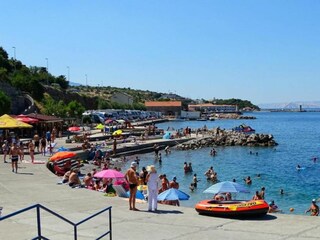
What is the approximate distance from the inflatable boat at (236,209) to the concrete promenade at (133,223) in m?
0.24

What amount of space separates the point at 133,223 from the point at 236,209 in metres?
2.82

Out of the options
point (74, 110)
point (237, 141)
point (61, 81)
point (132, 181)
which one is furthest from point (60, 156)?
point (61, 81)

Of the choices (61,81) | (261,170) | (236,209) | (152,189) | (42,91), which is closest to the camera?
(236,209)

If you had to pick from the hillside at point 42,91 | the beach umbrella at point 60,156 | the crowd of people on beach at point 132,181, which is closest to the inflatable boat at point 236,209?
the crowd of people on beach at point 132,181

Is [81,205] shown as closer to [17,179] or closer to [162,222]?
[162,222]

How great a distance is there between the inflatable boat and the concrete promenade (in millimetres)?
238

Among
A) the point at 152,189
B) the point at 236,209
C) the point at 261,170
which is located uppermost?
the point at 152,189

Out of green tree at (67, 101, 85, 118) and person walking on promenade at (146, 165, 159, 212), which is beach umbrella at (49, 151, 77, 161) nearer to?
person walking on promenade at (146, 165, 159, 212)

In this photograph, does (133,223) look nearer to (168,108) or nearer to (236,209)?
(236,209)

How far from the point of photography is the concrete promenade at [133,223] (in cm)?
1099

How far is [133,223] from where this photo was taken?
12305 millimetres

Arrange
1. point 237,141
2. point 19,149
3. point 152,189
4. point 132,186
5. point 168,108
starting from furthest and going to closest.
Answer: point 168,108 → point 237,141 → point 19,149 → point 132,186 → point 152,189

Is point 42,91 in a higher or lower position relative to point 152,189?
higher

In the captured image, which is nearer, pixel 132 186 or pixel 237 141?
pixel 132 186
